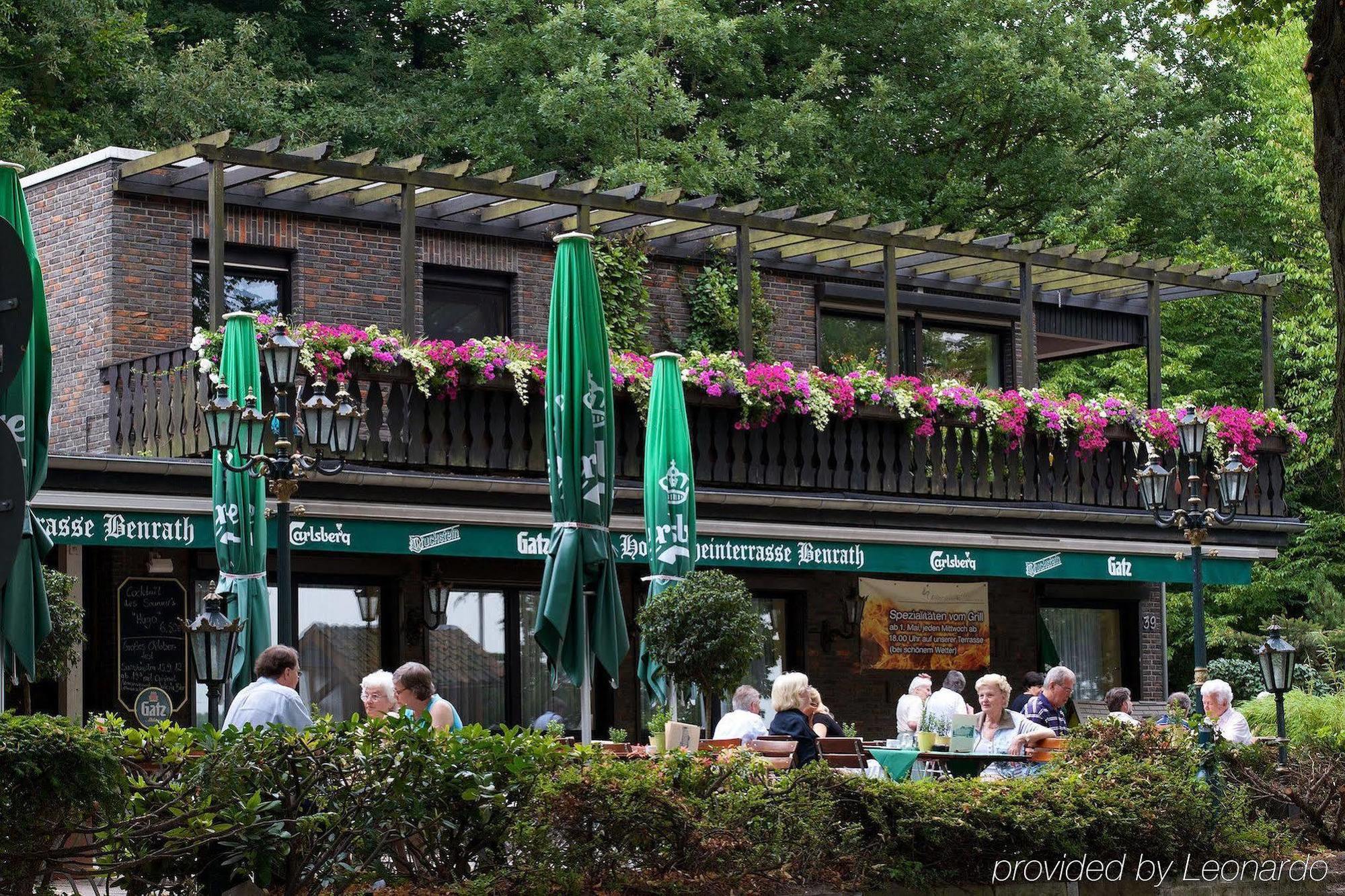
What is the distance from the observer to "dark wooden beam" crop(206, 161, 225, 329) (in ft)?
52.2

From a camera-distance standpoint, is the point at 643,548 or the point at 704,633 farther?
the point at 643,548

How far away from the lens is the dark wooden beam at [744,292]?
19.1 metres

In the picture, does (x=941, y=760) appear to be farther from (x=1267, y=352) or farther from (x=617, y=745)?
(x=1267, y=352)

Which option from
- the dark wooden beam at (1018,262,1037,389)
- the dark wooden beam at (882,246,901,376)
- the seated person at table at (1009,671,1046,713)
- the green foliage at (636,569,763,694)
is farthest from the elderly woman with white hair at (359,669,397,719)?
the dark wooden beam at (1018,262,1037,389)

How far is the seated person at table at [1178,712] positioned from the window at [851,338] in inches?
324

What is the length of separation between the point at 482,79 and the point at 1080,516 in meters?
13.7

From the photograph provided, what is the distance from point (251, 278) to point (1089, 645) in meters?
11.5

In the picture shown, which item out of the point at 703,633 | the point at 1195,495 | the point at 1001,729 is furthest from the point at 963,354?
the point at 703,633

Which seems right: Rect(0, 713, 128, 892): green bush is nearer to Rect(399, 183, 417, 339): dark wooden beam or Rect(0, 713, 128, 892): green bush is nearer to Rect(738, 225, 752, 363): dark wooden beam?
Rect(399, 183, 417, 339): dark wooden beam

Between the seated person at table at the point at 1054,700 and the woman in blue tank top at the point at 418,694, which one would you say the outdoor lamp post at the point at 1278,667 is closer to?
the seated person at table at the point at 1054,700

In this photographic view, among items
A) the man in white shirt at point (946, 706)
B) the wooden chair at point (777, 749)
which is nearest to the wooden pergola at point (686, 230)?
the man in white shirt at point (946, 706)

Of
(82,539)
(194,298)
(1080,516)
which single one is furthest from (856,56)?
(82,539)

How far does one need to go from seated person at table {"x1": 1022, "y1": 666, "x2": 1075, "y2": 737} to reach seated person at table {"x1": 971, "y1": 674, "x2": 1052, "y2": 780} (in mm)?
184

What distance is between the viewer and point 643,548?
17797mm
